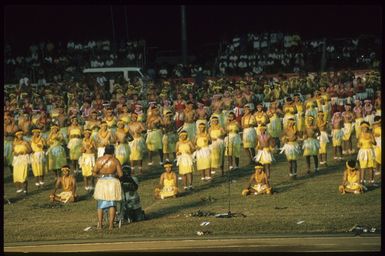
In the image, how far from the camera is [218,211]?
18344mm

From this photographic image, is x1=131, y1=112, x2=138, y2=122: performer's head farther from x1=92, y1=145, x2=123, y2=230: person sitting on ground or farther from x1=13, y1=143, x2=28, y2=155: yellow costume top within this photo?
x1=92, y1=145, x2=123, y2=230: person sitting on ground

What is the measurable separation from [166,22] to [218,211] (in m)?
18.3

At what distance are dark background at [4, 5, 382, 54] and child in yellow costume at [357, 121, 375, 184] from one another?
14.6 m

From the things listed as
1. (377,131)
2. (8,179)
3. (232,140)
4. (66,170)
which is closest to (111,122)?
(8,179)

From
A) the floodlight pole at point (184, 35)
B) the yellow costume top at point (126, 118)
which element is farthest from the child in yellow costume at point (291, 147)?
the floodlight pole at point (184, 35)

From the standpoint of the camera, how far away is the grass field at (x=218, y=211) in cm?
1669

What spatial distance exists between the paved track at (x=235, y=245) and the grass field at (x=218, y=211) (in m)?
0.66

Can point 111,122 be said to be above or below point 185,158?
above

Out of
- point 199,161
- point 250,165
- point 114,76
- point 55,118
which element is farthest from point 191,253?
point 114,76

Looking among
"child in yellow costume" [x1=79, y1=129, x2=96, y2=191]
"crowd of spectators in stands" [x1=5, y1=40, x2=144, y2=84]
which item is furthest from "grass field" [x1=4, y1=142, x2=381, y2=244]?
"crowd of spectators in stands" [x1=5, y1=40, x2=144, y2=84]

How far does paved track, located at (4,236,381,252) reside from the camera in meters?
14.6

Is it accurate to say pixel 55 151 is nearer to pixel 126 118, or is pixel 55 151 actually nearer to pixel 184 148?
pixel 126 118

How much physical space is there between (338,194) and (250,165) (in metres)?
4.23

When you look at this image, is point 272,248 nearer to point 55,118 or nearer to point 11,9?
point 55,118
